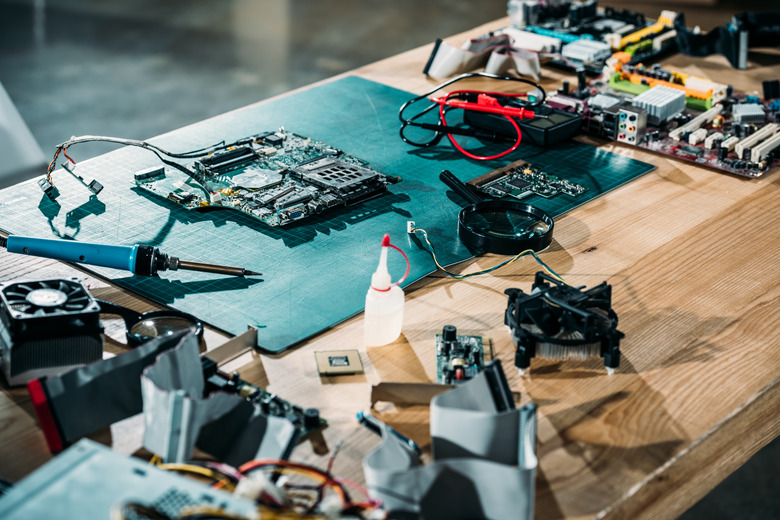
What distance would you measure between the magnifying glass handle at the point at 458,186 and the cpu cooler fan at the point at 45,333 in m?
1.00

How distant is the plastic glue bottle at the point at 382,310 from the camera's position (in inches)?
62.1

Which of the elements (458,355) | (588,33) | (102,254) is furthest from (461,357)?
(588,33)

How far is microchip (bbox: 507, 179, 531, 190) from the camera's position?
2.24 meters

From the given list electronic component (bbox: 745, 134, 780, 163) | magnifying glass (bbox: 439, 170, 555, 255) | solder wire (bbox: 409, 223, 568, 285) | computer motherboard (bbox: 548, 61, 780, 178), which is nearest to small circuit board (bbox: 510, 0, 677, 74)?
computer motherboard (bbox: 548, 61, 780, 178)

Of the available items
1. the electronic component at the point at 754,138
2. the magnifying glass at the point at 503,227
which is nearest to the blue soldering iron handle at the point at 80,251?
the magnifying glass at the point at 503,227

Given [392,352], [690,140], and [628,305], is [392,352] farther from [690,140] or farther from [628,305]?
[690,140]

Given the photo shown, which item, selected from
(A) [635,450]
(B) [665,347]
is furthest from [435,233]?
(A) [635,450]

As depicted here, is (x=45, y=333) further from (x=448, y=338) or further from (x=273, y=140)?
(x=273, y=140)

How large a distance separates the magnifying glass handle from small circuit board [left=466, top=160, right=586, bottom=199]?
0.04m

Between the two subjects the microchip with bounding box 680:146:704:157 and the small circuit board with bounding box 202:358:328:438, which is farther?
the microchip with bounding box 680:146:704:157

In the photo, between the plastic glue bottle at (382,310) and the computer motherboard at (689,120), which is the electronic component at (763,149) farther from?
the plastic glue bottle at (382,310)

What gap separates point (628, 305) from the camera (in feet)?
5.75

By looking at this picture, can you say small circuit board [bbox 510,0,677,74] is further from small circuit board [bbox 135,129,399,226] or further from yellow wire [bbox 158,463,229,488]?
yellow wire [bbox 158,463,229,488]

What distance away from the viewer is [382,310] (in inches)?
62.4
